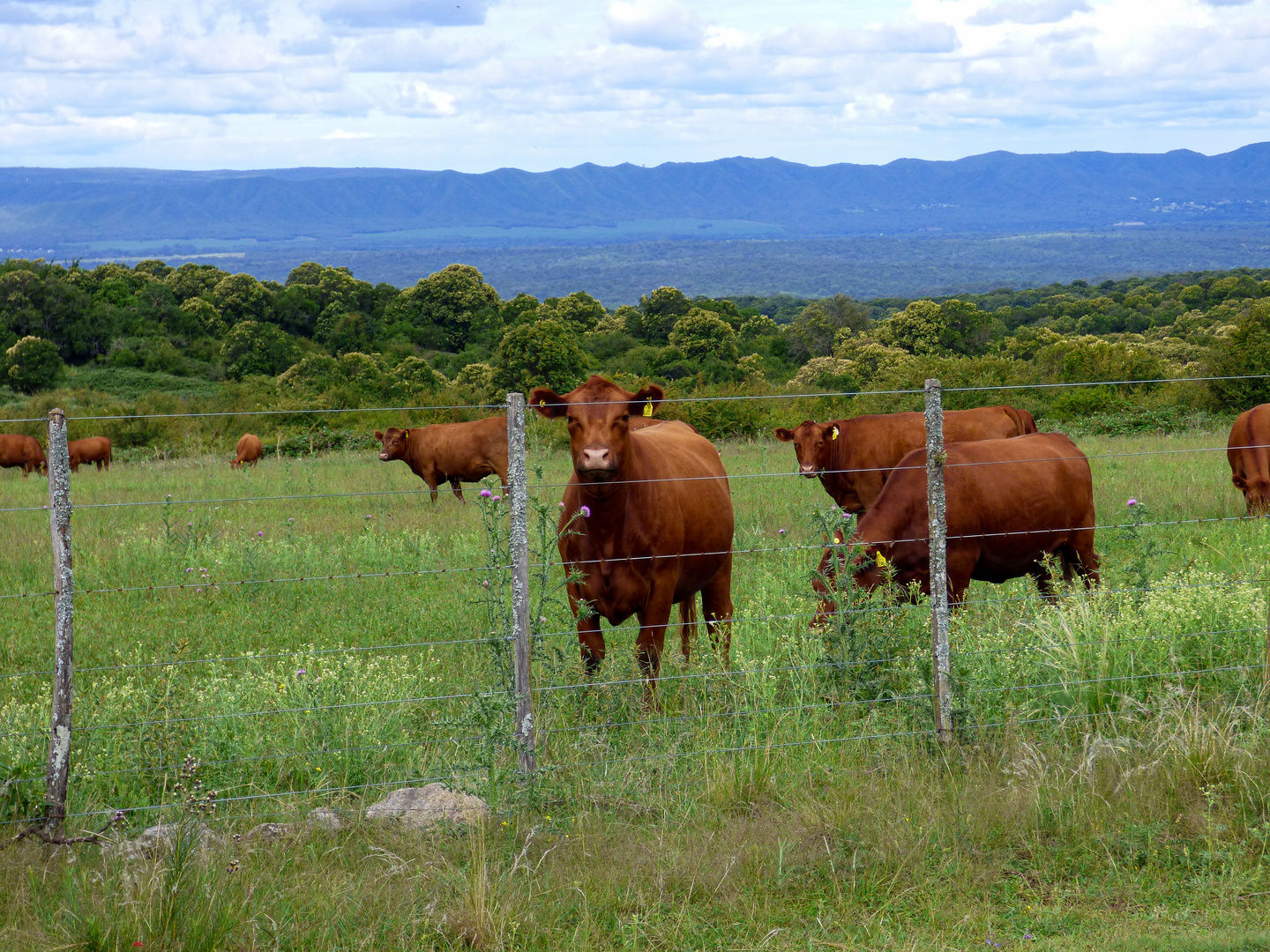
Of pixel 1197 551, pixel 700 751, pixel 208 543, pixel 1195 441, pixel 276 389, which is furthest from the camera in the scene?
pixel 276 389

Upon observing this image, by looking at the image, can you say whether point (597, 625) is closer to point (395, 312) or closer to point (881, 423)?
point (881, 423)

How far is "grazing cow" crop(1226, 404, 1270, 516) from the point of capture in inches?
502

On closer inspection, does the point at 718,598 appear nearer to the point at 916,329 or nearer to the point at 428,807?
the point at 428,807

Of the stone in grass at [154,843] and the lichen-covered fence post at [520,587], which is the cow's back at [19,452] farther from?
the lichen-covered fence post at [520,587]

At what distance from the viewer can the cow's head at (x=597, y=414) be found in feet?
21.0

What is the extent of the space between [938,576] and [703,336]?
52722mm

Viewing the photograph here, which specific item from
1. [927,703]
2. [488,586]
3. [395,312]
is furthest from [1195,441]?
[395,312]

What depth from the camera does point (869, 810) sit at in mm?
4973

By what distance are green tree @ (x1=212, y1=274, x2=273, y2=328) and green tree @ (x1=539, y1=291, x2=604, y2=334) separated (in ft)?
53.2

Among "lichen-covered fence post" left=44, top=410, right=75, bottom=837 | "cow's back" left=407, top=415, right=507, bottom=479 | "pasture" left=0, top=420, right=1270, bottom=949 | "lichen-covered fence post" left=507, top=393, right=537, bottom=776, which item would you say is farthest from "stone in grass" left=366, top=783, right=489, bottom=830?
"cow's back" left=407, top=415, right=507, bottom=479

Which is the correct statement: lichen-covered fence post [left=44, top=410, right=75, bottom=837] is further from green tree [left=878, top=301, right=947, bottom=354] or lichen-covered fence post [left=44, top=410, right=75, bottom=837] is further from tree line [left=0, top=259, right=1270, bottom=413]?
green tree [left=878, top=301, right=947, bottom=354]

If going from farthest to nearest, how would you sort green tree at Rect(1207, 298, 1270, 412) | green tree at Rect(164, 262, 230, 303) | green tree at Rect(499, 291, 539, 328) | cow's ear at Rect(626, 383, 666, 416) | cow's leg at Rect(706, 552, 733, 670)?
1. green tree at Rect(164, 262, 230, 303)
2. green tree at Rect(499, 291, 539, 328)
3. green tree at Rect(1207, 298, 1270, 412)
4. cow's leg at Rect(706, 552, 733, 670)
5. cow's ear at Rect(626, 383, 666, 416)

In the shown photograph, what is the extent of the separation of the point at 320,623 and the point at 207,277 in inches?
2709

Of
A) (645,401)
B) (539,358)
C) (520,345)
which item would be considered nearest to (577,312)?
(520,345)
